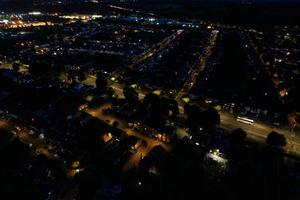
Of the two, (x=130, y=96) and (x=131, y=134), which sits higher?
(x=130, y=96)

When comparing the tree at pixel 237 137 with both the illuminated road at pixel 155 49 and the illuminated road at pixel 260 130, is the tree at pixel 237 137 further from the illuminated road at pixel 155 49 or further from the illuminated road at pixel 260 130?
the illuminated road at pixel 155 49

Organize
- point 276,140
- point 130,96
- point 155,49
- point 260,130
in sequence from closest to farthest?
1. point 276,140
2. point 260,130
3. point 130,96
4. point 155,49

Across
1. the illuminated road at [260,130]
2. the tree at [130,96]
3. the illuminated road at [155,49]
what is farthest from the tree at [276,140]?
the illuminated road at [155,49]

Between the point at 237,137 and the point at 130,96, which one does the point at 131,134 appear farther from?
the point at 237,137

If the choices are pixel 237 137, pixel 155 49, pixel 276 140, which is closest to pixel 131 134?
pixel 237 137

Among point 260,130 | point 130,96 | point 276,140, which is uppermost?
point 276,140

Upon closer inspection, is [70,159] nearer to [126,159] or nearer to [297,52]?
[126,159]

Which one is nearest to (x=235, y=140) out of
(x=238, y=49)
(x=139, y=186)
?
(x=139, y=186)

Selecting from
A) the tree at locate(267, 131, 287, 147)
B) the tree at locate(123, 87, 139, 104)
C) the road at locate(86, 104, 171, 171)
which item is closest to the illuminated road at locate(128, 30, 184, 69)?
the tree at locate(123, 87, 139, 104)

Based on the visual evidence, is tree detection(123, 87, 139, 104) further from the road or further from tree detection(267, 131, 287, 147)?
tree detection(267, 131, 287, 147)

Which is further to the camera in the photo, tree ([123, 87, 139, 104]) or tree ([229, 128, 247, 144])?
tree ([123, 87, 139, 104])
